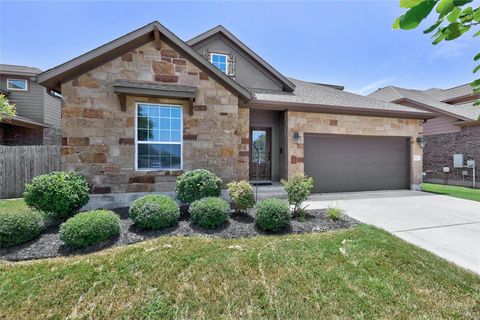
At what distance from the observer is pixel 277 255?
142 inches

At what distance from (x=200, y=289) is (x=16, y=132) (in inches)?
645

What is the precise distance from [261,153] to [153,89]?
16.4 ft

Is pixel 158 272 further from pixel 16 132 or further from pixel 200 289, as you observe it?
pixel 16 132

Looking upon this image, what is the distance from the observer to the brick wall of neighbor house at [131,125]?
583 cm

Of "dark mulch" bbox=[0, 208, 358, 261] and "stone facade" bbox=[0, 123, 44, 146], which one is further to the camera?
"stone facade" bbox=[0, 123, 44, 146]

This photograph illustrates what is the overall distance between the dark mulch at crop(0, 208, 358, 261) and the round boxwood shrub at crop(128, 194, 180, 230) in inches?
4.9

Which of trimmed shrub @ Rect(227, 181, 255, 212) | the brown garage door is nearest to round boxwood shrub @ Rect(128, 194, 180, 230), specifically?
trimmed shrub @ Rect(227, 181, 255, 212)

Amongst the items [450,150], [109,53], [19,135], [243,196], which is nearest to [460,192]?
[450,150]

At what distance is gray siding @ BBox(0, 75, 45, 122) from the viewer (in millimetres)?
13664

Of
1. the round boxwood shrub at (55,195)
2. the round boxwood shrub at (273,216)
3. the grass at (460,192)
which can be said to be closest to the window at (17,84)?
the round boxwood shrub at (55,195)

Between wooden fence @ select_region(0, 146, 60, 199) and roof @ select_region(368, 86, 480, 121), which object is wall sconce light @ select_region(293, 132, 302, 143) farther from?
A: roof @ select_region(368, 86, 480, 121)

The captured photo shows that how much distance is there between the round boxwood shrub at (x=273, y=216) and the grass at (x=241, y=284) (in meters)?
0.67

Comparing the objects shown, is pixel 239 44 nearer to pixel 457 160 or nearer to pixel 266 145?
pixel 266 145

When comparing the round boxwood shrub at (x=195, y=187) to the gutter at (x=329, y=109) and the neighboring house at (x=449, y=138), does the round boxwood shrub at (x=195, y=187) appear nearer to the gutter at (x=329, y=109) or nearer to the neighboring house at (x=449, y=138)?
the gutter at (x=329, y=109)
